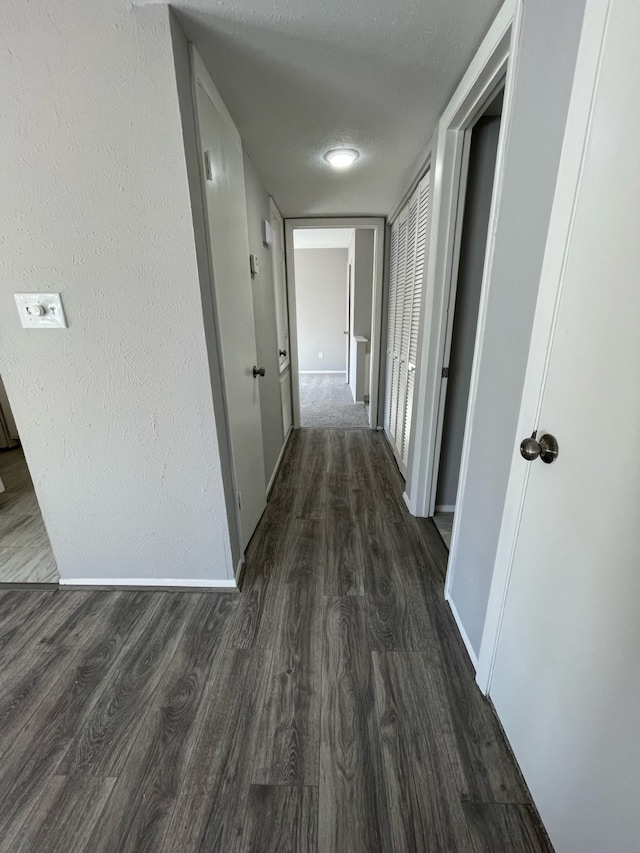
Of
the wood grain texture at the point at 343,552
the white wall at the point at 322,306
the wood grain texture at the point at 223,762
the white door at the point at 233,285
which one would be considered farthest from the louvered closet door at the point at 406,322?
the white wall at the point at 322,306

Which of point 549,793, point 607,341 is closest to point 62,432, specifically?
point 607,341

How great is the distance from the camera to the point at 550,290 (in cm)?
84

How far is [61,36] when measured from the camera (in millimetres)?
1090

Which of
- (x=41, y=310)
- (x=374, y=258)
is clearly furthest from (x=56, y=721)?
(x=374, y=258)

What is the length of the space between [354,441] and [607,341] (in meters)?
2.92

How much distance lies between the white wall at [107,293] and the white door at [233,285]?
0.55 ft

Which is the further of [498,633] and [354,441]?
[354,441]

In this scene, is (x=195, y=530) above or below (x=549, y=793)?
above

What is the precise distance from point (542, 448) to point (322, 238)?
5.81 metres

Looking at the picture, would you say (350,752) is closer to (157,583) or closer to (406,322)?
(157,583)

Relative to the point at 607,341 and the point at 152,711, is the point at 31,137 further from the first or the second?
the point at 152,711

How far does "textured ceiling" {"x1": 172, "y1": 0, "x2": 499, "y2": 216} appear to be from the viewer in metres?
1.10

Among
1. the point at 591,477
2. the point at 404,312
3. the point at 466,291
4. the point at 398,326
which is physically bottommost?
the point at 591,477

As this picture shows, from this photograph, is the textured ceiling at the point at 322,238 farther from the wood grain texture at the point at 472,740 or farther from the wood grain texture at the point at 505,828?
the wood grain texture at the point at 505,828
